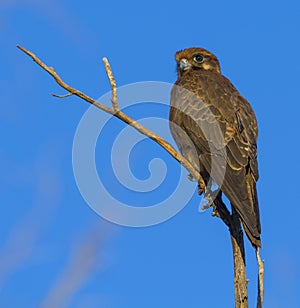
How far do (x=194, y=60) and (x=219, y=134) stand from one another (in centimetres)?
184

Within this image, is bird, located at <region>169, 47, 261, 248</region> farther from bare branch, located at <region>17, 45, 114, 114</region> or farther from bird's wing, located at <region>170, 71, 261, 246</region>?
bare branch, located at <region>17, 45, 114, 114</region>

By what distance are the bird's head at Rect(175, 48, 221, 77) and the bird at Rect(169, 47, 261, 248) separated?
0.47 meters

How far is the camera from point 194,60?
783 centimetres

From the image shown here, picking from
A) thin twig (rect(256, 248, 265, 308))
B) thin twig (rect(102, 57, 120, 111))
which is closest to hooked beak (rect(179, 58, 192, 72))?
thin twig (rect(102, 57, 120, 111))

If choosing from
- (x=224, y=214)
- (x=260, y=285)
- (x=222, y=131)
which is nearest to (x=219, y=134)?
(x=222, y=131)

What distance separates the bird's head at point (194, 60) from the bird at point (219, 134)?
18.7 inches

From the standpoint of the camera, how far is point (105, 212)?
2.49 metres

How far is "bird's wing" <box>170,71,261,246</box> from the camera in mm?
5660

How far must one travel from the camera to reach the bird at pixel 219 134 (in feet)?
18.5

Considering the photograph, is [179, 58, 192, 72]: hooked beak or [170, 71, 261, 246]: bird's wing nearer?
[170, 71, 261, 246]: bird's wing

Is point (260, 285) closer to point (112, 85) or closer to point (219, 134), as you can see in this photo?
point (112, 85)

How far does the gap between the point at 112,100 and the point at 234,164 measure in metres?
1.52

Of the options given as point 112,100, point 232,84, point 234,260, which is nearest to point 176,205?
point 234,260

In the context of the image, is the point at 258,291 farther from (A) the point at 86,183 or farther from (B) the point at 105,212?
(B) the point at 105,212
